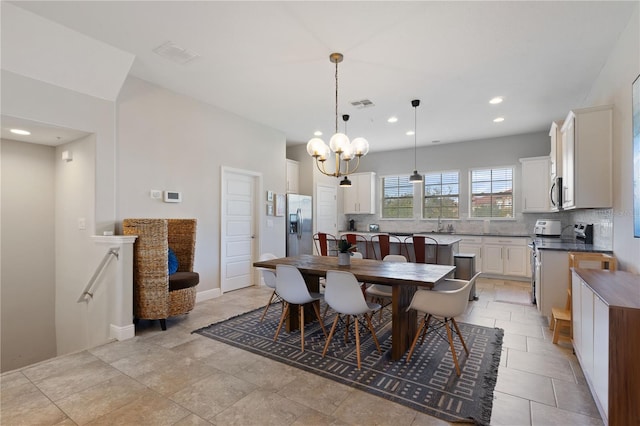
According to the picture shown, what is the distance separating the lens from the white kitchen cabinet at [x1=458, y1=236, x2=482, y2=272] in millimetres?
6438

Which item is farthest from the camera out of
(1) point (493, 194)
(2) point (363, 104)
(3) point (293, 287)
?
(1) point (493, 194)

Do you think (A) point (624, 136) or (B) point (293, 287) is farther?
(B) point (293, 287)

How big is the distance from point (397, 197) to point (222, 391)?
6.59 meters

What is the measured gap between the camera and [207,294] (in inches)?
188

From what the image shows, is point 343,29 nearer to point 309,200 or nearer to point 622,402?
point 622,402

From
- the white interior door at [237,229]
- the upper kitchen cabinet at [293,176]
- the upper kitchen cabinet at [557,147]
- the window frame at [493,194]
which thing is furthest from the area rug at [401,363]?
the window frame at [493,194]

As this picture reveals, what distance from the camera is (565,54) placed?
129 inches

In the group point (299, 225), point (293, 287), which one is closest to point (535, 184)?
point (299, 225)

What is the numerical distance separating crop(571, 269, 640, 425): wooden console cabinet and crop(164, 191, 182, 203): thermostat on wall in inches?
174

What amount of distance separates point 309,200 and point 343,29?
13.9ft

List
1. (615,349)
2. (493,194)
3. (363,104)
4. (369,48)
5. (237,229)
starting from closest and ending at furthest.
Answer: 1. (615,349)
2. (369,48)
3. (363,104)
4. (237,229)
5. (493,194)

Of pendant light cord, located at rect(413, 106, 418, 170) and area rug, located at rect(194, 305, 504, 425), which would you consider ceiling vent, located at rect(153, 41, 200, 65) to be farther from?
pendant light cord, located at rect(413, 106, 418, 170)

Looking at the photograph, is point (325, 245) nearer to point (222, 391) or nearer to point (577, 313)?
point (222, 391)

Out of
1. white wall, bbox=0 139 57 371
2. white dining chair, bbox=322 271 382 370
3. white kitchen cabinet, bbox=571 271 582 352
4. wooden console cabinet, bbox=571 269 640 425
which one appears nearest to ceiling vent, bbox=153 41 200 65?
white wall, bbox=0 139 57 371
